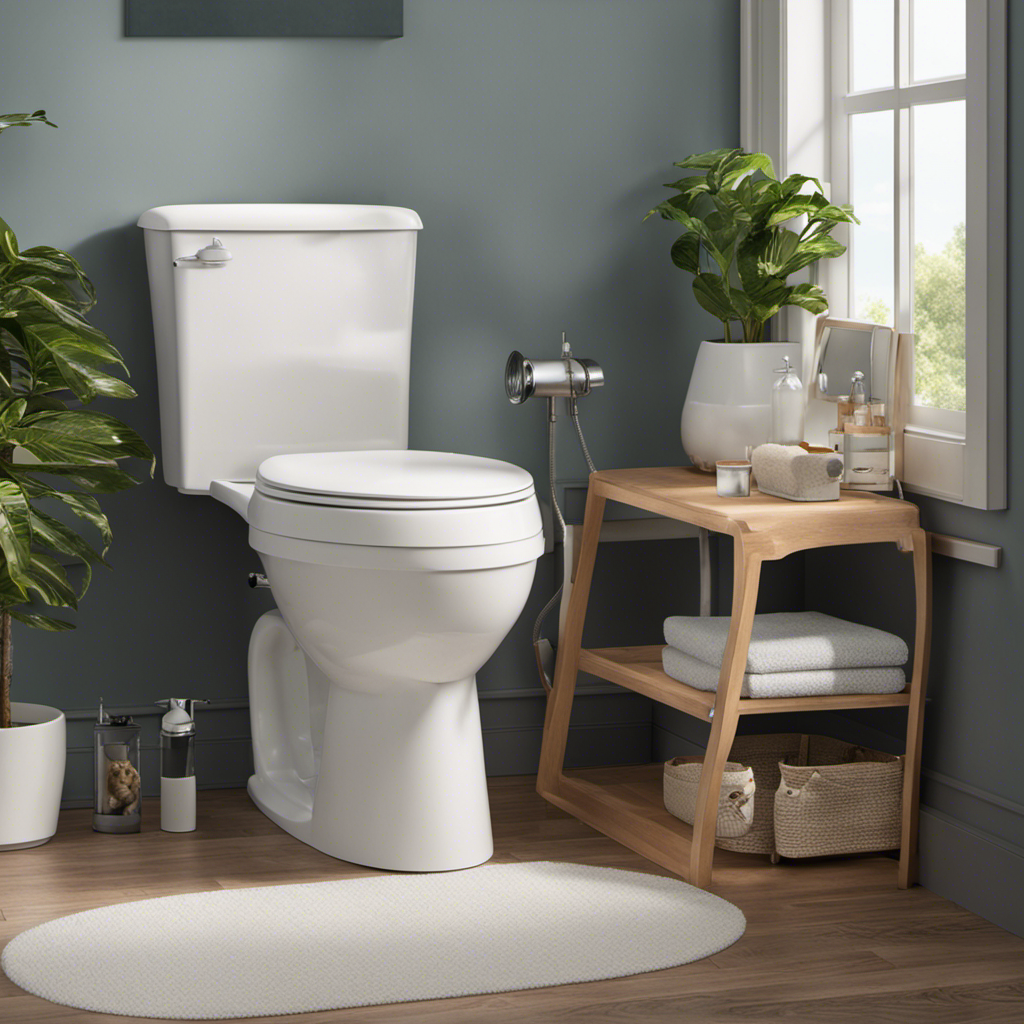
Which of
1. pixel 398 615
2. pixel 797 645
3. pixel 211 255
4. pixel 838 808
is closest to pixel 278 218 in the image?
pixel 211 255

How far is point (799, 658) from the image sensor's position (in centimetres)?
223

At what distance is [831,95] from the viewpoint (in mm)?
2705

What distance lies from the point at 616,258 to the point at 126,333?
889 mm

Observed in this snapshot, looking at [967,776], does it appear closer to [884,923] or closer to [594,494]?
[884,923]

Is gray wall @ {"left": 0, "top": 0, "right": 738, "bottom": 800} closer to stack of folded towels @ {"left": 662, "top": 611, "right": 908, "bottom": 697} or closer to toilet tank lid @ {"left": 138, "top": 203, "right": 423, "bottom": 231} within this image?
toilet tank lid @ {"left": 138, "top": 203, "right": 423, "bottom": 231}

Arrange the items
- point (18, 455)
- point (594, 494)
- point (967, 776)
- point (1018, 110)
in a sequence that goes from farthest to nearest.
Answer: point (594, 494)
point (18, 455)
point (967, 776)
point (1018, 110)

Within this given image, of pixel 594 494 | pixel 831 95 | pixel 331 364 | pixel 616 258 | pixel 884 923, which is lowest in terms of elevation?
pixel 884 923

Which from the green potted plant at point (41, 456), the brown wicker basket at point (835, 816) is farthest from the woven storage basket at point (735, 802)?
the green potted plant at point (41, 456)

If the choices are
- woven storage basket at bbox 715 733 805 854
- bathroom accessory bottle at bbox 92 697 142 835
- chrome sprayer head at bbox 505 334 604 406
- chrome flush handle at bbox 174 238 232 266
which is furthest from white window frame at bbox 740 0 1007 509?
bathroom accessory bottle at bbox 92 697 142 835

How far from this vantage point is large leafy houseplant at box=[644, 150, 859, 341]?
2.49 metres

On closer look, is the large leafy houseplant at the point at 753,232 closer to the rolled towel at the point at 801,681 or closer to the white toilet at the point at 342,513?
the white toilet at the point at 342,513

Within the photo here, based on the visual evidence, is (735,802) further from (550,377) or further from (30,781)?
(30,781)

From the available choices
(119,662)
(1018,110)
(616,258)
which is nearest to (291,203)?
(616,258)

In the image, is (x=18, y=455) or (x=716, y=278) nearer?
(x=18, y=455)
